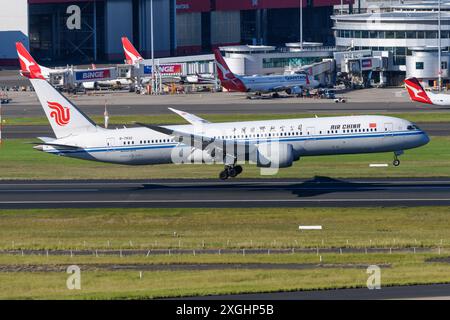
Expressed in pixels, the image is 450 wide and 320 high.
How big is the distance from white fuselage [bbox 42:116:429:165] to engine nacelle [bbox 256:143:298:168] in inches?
49.3

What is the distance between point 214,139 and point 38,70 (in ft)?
320

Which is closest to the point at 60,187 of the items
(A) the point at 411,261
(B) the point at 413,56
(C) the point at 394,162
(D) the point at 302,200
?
(D) the point at 302,200

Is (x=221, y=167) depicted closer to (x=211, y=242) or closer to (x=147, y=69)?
(x=211, y=242)

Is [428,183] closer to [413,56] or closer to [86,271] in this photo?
[86,271]

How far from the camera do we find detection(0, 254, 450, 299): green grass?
4728 centimetres

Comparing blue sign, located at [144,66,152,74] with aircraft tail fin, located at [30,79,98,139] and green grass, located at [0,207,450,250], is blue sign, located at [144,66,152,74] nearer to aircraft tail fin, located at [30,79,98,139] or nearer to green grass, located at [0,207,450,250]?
aircraft tail fin, located at [30,79,98,139]

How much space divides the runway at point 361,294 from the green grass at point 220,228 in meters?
11.2

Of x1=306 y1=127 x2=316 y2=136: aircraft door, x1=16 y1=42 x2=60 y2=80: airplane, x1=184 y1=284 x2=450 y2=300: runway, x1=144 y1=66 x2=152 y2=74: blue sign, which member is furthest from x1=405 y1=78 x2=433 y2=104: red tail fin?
x1=184 y1=284 x2=450 y2=300: runway

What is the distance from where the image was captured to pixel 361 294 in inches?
1821

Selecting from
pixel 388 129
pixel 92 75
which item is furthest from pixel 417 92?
pixel 92 75

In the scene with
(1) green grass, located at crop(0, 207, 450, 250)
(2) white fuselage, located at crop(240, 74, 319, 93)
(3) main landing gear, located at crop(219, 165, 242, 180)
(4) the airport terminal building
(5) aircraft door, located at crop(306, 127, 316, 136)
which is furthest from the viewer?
(4) the airport terminal building

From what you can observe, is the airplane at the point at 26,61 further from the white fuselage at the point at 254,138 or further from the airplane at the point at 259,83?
the white fuselage at the point at 254,138
